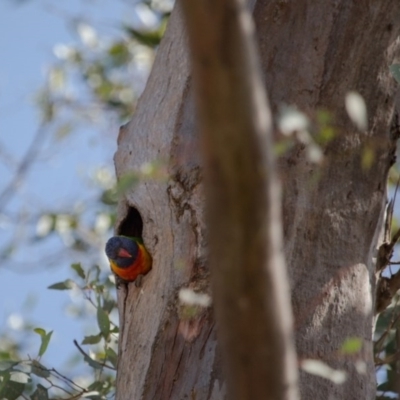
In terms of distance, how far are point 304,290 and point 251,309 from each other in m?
1.06

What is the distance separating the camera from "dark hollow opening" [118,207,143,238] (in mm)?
2338

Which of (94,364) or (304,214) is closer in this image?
(304,214)

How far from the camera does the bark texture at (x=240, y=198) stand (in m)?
0.83

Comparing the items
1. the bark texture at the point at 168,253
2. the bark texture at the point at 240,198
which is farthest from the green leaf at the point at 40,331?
the bark texture at the point at 240,198

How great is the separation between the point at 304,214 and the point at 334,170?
15 centimetres

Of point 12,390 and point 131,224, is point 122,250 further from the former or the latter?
point 12,390

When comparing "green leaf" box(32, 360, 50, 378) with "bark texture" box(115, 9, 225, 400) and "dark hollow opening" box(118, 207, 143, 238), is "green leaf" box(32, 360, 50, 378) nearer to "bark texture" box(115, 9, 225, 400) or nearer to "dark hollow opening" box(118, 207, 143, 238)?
"bark texture" box(115, 9, 225, 400)

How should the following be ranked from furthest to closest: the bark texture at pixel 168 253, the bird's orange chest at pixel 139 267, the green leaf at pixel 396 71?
1. the bird's orange chest at pixel 139 267
2. the bark texture at pixel 168 253
3. the green leaf at pixel 396 71

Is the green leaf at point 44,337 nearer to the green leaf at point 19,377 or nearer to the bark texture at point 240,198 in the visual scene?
the green leaf at point 19,377

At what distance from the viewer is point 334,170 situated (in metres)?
1.97

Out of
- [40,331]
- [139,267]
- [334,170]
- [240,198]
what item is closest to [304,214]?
[334,170]

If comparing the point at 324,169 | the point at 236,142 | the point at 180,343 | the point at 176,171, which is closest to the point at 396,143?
the point at 324,169

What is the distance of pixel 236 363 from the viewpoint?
853mm

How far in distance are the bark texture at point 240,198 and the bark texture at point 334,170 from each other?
101cm
